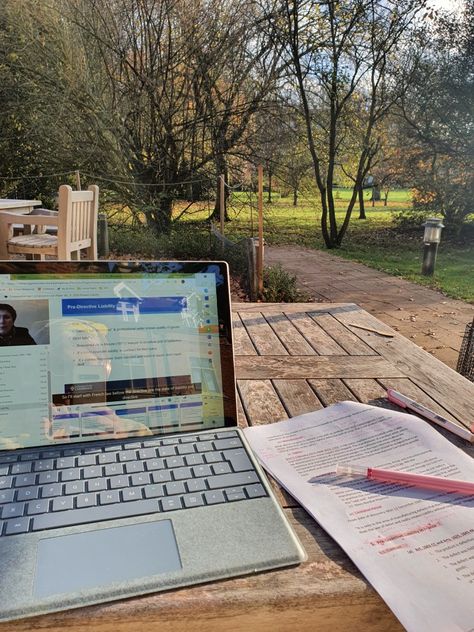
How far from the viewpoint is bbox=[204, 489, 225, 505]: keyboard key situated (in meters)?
0.52

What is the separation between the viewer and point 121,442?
24.5 inches

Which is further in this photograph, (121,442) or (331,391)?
(331,391)

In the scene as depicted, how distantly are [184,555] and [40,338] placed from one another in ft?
1.07

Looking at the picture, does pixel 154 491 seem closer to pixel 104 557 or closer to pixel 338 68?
pixel 104 557

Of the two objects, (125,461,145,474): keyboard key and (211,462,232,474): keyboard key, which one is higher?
(125,461,145,474): keyboard key

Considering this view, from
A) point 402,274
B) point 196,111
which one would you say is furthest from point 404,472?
point 196,111

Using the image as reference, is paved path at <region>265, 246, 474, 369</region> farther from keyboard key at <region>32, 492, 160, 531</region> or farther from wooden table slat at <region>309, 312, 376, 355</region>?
keyboard key at <region>32, 492, 160, 531</region>

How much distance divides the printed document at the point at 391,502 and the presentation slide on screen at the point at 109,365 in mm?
125

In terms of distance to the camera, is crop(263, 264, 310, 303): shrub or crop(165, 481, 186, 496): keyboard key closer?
crop(165, 481, 186, 496): keyboard key

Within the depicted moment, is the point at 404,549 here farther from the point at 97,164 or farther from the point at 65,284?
the point at 97,164

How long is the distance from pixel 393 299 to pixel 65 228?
3.19m

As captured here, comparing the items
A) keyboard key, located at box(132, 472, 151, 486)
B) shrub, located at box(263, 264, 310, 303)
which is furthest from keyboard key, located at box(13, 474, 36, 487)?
shrub, located at box(263, 264, 310, 303)

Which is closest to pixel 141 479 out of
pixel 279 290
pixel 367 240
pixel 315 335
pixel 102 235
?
pixel 315 335

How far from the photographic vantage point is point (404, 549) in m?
0.48
